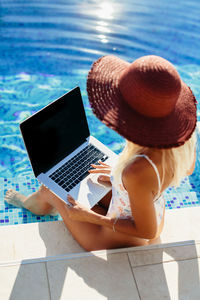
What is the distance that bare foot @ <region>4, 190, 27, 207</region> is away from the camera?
10.9 feet

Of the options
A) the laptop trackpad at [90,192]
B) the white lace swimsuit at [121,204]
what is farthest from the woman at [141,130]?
the laptop trackpad at [90,192]

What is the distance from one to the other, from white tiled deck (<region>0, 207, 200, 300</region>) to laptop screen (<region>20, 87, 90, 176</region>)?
0.50 meters

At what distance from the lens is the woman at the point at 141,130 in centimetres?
195

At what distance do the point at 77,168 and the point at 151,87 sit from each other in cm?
125

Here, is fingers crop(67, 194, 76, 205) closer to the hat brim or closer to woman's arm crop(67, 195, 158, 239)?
woman's arm crop(67, 195, 158, 239)

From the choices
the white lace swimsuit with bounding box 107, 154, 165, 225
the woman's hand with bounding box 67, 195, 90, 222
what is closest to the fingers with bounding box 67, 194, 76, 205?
the woman's hand with bounding box 67, 195, 90, 222

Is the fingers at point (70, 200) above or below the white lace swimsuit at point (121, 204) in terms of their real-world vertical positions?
below

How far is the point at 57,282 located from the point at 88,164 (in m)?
0.93

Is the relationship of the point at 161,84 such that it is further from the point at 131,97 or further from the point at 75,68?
the point at 75,68

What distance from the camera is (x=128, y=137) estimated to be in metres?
1.95

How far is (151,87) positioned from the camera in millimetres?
1914

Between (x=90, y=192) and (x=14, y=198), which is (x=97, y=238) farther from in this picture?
(x=14, y=198)

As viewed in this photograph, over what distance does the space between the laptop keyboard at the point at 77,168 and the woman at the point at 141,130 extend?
23 centimetres

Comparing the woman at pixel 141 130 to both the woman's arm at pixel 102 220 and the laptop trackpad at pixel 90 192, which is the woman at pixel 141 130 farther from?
the laptop trackpad at pixel 90 192
